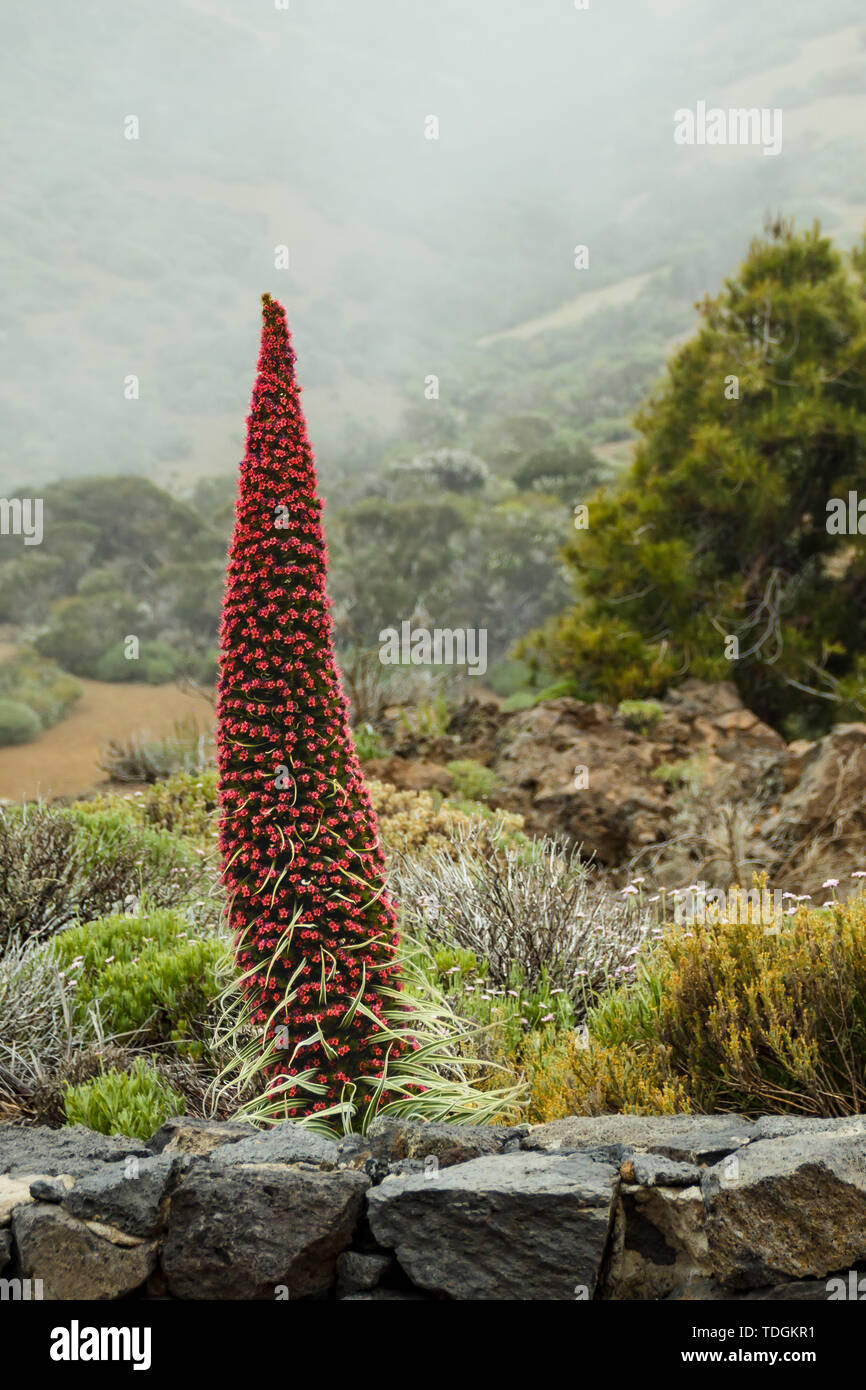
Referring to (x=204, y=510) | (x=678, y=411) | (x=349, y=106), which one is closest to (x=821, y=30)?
(x=349, y=106)

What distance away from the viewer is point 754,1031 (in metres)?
3.42

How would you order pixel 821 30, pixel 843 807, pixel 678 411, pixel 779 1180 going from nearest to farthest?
pixel 779 1180 → pixel 843 807 → pixel 678 411 → pixel 821 30

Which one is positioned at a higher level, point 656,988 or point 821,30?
point 821,30

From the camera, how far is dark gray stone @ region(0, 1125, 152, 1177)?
300 centimetres

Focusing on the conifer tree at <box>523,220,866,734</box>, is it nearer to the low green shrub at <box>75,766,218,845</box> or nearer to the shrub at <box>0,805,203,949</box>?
the low green shrub at <box>75,766,218,845</box>

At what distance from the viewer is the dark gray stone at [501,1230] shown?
8.48 feet

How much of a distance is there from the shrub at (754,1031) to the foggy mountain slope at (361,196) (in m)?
32.6

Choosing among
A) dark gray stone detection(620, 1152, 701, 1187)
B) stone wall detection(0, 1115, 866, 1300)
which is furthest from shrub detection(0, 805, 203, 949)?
dark gray stone detection(620, 1152, 701, 1187)

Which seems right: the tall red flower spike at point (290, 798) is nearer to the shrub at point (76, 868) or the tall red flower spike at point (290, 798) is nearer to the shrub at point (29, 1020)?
the shrub at point (29, 1020)

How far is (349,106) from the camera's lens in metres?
63.5

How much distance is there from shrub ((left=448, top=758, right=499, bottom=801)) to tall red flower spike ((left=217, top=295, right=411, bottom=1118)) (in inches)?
181

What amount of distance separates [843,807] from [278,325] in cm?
497
